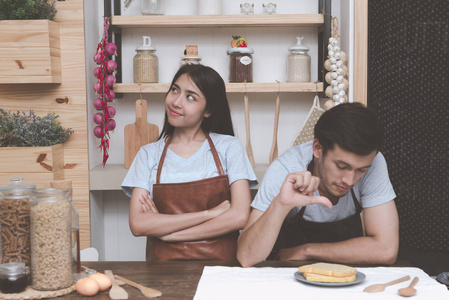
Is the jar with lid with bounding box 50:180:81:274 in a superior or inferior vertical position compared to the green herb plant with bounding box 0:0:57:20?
inferior

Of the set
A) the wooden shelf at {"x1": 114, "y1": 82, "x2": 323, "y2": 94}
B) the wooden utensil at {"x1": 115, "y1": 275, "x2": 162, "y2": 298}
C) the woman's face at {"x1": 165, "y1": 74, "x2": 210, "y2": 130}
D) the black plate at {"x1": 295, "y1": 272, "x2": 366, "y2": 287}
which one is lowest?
the wooden utensil at {"x1": 115, "y1": 275, "x2": 162, "y2": 298}

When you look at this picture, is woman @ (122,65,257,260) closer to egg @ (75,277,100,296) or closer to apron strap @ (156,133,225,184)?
apron strap @ (156,133,225,184)

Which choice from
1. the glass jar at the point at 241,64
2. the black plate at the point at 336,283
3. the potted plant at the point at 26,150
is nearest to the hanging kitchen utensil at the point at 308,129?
the glass jar at the point at 241,64

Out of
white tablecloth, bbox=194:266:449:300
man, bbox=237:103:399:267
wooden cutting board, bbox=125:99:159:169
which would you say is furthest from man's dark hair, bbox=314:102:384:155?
wooden cutting board, bbox=125:99:159:169

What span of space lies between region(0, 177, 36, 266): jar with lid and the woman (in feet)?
1.99

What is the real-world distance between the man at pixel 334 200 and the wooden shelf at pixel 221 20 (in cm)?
101

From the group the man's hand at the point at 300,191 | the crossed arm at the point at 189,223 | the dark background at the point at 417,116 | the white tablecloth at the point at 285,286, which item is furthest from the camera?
the dark background at the point at 417,116

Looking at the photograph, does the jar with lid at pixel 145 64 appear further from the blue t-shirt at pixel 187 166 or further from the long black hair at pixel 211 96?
the blue t-shirt at pixel 187 166

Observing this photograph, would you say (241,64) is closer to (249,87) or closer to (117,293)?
(249,87)

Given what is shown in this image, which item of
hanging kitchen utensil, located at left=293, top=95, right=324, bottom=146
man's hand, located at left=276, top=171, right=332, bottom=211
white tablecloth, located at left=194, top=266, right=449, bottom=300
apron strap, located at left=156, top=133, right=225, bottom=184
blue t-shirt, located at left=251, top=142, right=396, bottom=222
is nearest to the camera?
white tablecloth, located at left=194, top=266, right=449, bottom=300

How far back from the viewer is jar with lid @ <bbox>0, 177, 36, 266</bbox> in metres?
1.20

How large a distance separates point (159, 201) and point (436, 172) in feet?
4.04

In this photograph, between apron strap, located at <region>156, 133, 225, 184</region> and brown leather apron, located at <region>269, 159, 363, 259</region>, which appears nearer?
brown leather apron, located at <region>269, 159, 363, 259</region>

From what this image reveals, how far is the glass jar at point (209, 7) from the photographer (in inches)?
103
